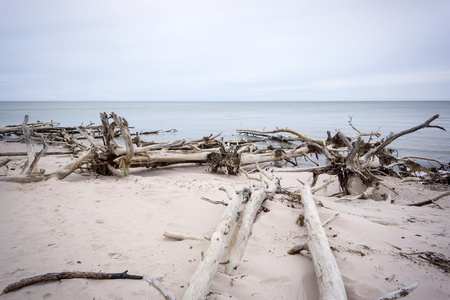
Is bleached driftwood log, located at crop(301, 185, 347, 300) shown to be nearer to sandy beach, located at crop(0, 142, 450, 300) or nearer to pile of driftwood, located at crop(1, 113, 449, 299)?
pile of driftwood, located at crop(1, 113, 449, 299)

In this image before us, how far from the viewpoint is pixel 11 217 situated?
11.5 feet

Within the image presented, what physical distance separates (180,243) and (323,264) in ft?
5.69

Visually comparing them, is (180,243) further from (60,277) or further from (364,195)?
(364,195)

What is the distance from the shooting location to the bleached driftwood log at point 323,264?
193 centimetres

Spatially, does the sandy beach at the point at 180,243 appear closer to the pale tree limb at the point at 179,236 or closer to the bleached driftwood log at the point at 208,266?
the pale tree limb at the point at 179,236

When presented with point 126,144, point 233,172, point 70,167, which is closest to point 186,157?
point 233,172

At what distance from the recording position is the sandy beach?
222cm

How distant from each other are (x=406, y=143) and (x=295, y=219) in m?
13.7

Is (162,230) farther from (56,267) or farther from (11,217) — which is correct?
(11,217)

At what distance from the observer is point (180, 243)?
3.08 metres

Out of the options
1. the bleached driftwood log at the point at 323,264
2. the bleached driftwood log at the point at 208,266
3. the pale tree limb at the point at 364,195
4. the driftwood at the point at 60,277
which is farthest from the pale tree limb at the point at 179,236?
the pale tree limb at the point at 364,195

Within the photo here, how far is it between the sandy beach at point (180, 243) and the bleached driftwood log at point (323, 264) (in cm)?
22

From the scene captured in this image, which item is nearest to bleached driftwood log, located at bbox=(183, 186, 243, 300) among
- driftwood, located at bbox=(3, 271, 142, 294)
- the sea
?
driftwood, located at bbox=(3, 271, 142, 294)

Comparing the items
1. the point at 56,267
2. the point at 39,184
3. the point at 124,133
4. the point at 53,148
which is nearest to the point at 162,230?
the point at 56,267
